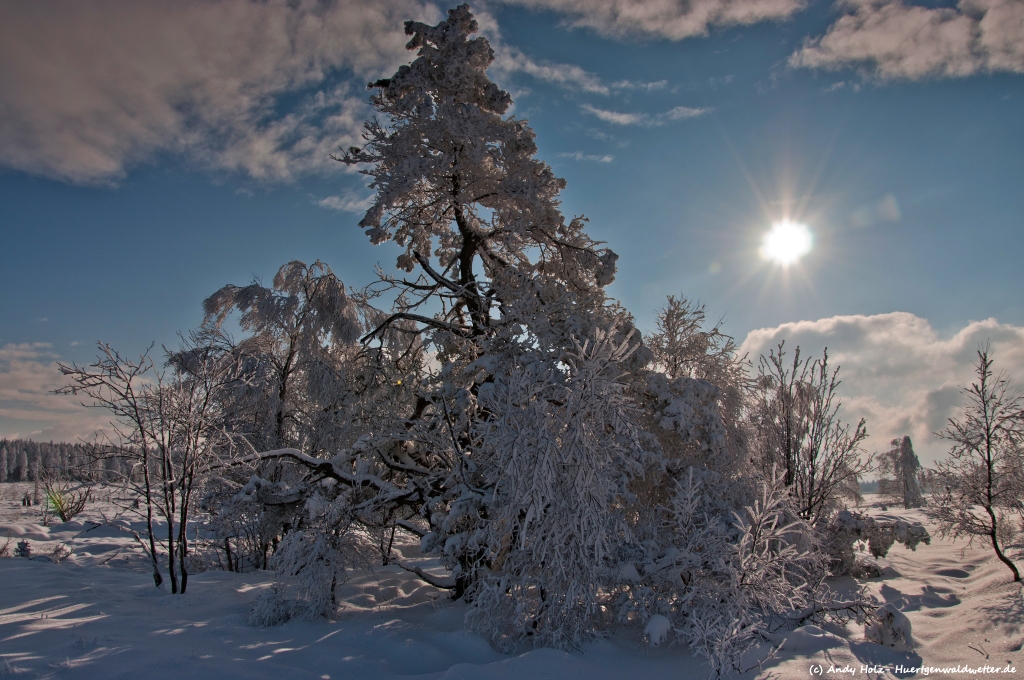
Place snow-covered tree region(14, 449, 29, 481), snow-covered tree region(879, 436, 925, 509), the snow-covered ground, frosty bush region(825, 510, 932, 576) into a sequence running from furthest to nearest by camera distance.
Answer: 1. snow-covered tree region(14, 449, 29, 481)
2. snow-covered tree region(879, 436, 925, 509)
3. frosty bush region(825, 510, 932, 576)
4. the snow-covered ground

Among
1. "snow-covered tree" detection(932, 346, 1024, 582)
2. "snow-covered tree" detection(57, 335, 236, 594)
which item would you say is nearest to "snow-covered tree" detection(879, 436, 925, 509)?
"snow-covered tree" detection(932, 346, 1024, 582)

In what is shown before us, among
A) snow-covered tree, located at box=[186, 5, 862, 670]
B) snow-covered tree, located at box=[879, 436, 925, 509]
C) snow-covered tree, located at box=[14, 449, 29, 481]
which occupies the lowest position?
snow-covered tree, located at box=[14, 449, 29, 481]

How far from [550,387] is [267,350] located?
8477 millimetres

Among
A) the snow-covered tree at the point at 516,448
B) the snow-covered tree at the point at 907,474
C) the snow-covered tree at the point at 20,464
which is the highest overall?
the snow-covered tree at the point at 516,448

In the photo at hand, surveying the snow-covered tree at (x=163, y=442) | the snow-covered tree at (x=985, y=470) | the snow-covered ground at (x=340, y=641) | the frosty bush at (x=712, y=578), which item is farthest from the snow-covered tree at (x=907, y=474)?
the snow-covered tree at (x=163, y=442)

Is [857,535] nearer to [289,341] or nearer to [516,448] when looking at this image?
[516,448]

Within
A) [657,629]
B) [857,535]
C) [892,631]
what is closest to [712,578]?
[657,629]

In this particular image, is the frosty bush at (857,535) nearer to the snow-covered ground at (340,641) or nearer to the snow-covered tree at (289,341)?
the snow-covered ground at (340,641)

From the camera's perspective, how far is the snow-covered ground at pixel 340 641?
4535mm

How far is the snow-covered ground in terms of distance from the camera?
Result: 14.9 feet

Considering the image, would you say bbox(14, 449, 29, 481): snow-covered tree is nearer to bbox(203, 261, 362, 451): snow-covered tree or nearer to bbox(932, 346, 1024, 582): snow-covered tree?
bbox(203, 261, 362, 451): snow-covered tree

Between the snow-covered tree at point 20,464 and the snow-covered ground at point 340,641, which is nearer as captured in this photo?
the snow-covered ground at point 340,641

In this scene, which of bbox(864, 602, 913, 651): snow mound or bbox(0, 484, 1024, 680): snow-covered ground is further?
bbox(864, 602, 913, 651): snow mound

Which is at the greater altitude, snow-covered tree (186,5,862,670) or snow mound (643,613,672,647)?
snow-covered tree (186,5,862,670)
